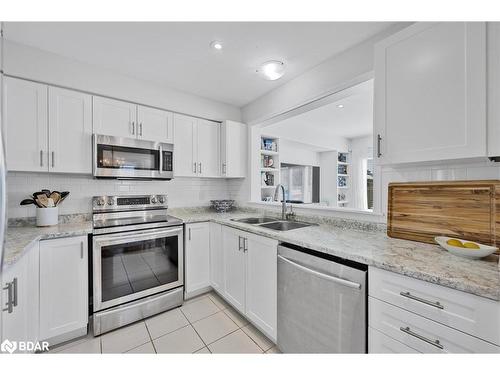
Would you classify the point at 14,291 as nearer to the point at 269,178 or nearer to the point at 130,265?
the point at 130,265

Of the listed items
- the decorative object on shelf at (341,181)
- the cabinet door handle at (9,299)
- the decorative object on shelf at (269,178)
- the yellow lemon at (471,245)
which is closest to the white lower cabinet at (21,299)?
the cabinet door handle at (9,299)

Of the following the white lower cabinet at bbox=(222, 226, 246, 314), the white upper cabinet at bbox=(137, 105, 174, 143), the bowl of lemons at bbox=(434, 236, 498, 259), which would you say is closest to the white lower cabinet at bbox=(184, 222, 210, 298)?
the white lower cabinet at bbox=(222, 226, 246, 314)

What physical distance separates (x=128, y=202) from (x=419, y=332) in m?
2.73

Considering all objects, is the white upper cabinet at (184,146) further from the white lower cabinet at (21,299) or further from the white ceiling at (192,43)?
the white lower cabinet at (21,299)

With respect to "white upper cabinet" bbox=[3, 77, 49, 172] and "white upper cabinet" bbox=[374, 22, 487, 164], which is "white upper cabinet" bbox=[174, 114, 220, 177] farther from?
"white upper cabinet" bbox=[374, 22, 487, 164]

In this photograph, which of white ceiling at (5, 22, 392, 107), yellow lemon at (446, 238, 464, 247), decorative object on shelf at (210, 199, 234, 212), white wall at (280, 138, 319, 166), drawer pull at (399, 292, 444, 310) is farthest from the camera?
white wall at (280, 138, 319, 166)

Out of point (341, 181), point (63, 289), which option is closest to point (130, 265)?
point (63, 289)

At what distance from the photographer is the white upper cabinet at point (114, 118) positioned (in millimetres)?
2154

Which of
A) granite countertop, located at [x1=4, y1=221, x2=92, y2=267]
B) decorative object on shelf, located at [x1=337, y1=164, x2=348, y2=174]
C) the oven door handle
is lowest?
the oven door handle

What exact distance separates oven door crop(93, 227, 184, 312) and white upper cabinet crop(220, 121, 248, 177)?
112 centimetres

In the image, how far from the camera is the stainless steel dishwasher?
1154mm

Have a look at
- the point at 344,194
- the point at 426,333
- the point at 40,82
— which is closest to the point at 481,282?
the point at 426,333

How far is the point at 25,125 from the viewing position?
6.00ft

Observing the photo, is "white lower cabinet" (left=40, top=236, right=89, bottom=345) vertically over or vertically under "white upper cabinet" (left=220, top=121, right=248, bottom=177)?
under
